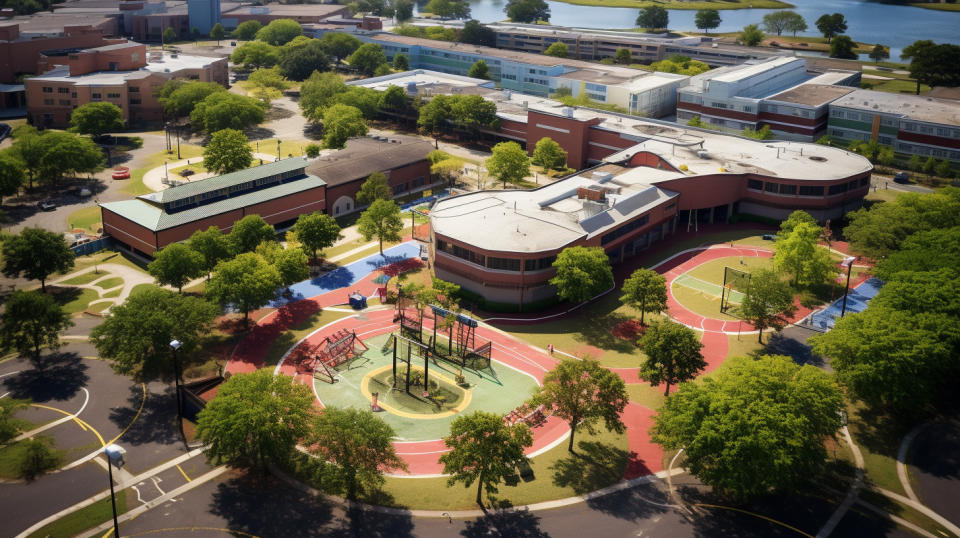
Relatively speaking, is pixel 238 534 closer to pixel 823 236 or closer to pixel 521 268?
pixel 521 268

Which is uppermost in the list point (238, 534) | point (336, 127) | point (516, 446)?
point (336, 127)

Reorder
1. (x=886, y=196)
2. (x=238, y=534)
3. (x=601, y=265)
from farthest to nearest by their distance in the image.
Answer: (x=886, y=196) < (x=601, y=265) < (x=238, y=534)

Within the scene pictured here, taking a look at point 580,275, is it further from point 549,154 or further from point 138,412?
point 549,154

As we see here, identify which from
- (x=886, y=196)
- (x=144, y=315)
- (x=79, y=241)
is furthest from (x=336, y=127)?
(x=886, y=196)

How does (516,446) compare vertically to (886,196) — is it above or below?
below

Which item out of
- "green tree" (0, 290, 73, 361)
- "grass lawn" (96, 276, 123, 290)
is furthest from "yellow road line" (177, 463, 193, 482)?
"grass lawn" (96, 276, 123, 290)

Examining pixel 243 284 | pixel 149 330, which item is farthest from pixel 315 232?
pixel 149 330

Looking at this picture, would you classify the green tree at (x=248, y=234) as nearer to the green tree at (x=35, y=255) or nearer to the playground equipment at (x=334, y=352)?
the green tree at (x=35, y=255)
